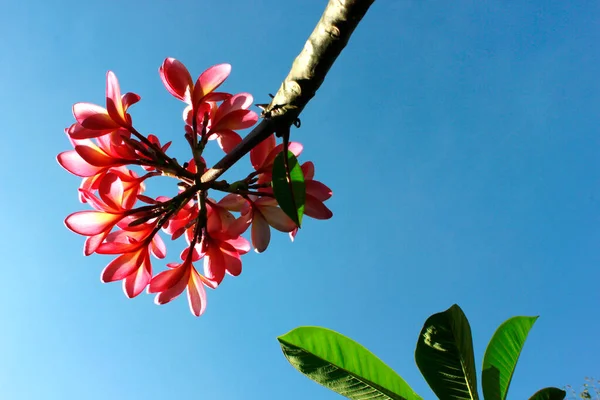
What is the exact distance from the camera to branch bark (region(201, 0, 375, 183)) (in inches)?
30.2

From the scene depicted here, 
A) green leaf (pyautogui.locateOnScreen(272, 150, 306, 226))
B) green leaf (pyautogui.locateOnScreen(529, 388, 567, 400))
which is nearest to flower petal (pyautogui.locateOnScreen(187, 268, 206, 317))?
green leaf (pyautogui.locateOnScreen(272, 150, 306, 226))

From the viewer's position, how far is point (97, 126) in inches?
55.0

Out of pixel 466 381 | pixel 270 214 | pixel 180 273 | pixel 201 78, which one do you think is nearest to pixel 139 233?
pixel 180 273

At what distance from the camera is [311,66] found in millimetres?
836

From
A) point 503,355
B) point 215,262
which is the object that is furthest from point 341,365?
point 215,262

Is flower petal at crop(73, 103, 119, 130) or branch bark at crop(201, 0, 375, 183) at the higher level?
branch bark at crop(201, 0, 375, 183)

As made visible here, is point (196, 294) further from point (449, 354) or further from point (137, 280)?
point (449, 354)

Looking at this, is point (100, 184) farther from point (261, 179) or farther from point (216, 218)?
point (261, 179)

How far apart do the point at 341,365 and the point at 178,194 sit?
0.65 metres

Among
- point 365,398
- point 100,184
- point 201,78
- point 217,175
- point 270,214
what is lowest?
point 365,398

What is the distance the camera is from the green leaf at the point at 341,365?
1.15 metres

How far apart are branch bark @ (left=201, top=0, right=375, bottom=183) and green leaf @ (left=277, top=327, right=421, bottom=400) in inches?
21.0

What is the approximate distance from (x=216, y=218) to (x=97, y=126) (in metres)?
0.46

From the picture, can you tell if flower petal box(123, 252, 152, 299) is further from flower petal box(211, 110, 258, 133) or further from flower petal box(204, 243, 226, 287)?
flower petal box(211, 110, 258, 133)
